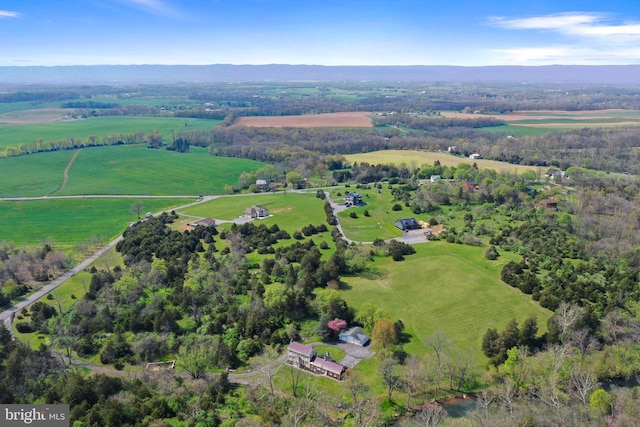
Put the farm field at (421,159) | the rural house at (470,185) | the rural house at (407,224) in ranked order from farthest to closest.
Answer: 1. the farm field at (421,159)
2. the rural house at (470,185)
3. the rural house at (407,224)

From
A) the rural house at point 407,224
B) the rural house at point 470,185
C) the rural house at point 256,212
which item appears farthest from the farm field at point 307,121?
the rural house at point 407,224

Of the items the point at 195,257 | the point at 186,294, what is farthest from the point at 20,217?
the point at 186,294

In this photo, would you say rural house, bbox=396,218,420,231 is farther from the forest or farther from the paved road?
the forest

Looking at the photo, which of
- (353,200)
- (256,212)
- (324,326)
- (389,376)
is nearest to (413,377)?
(389,376)

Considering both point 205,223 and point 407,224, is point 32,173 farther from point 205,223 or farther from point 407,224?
point 407,224

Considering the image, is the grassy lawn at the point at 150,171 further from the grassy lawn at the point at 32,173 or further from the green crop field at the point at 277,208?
the green crop field at the point at 277,208

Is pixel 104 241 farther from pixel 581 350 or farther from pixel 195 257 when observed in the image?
pixel 581 350
